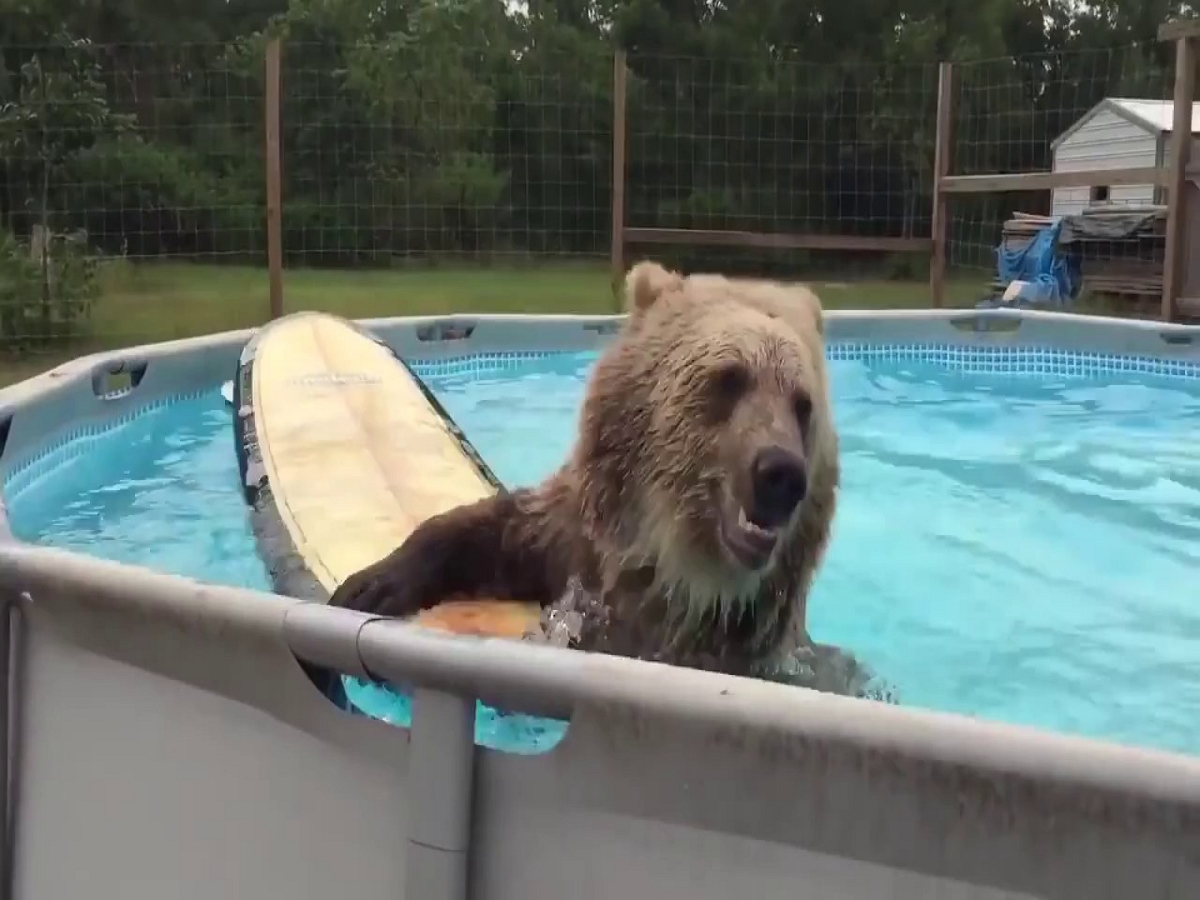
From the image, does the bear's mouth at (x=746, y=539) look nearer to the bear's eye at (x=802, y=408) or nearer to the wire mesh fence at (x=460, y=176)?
the bear's eye at (x=802, y=408)

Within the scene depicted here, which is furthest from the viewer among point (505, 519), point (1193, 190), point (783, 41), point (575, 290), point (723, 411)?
point (783, 41)

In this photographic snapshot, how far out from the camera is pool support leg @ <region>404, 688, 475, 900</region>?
4.01 feet

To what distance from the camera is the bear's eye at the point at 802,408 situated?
225cm

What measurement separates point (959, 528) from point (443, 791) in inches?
144

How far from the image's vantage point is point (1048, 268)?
1454cm

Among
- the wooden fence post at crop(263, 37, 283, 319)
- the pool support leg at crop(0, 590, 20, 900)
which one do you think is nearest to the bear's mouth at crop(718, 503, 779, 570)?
the pool support leg at crop(0, 590, 20, 900)

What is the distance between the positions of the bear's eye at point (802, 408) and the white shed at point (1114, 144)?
16610 mm

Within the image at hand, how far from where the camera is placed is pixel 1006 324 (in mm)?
8555

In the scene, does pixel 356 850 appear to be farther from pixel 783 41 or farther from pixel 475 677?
pixel 783 41

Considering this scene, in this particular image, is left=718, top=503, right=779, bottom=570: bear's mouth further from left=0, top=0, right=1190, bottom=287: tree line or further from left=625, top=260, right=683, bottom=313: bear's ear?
left=0, top=0, right=1190, bottom=287: tree line

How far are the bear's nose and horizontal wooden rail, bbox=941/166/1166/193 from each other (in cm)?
760

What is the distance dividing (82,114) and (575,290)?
5.95 m

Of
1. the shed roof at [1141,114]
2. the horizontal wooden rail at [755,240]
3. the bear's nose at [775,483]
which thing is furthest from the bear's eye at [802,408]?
the shed roof at [1141,114]

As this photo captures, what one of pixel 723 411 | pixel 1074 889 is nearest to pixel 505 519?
pixel 723 411
